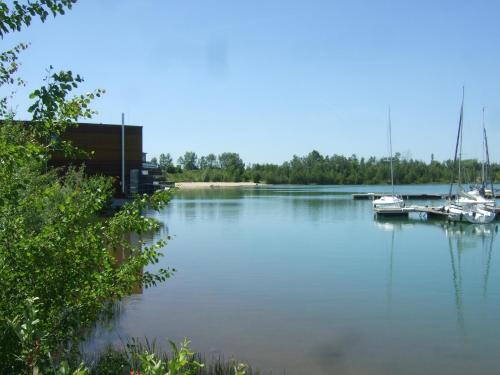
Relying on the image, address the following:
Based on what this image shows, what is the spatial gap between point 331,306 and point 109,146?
40784mm

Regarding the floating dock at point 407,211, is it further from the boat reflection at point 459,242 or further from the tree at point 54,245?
the tree at point 54,245

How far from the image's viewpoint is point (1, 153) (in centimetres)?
475

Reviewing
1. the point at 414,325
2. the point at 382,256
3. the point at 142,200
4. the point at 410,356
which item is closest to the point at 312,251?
the point at 382,256

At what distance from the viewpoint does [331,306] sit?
57.7 ft

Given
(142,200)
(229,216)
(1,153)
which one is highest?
(1,153)

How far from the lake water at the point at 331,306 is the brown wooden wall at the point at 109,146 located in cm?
2212

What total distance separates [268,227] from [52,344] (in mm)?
40711

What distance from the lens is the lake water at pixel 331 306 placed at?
12.7 metres

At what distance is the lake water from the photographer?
12.7 metres

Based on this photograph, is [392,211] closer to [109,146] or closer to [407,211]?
[407,211]

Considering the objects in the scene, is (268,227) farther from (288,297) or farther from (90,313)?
(90,313)

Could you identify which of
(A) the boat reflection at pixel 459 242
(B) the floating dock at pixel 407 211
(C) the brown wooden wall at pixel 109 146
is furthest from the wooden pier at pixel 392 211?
(C) the brown wooden wall at pixel 109 146

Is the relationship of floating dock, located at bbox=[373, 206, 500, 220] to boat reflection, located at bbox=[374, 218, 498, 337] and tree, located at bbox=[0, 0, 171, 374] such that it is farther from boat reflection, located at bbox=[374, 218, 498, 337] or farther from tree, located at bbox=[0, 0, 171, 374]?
tree, located at bbox=[0, 0, 171, 374]

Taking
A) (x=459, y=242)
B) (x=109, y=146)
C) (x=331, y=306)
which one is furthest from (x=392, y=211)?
(x=331, y=306)
